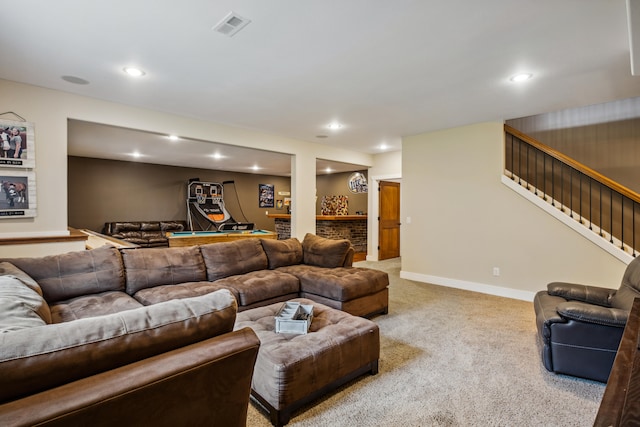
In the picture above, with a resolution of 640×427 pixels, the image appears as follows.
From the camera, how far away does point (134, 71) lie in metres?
3.00

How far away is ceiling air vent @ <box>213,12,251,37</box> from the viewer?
7.00 feet

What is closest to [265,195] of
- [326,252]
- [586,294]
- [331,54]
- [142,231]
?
[142,231]

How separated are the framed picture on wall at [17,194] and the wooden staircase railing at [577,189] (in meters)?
5.83

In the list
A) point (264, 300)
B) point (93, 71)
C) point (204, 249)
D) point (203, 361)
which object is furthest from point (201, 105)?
point (203, 361)

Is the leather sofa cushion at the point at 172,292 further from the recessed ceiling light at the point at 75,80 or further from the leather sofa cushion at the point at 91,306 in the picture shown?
the recessed ceiling light at the point at 75,80

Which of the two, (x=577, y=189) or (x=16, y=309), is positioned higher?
(x=577, y=189)

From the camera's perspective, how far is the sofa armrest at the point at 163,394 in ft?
2.57

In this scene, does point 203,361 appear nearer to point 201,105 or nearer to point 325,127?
point 201,105

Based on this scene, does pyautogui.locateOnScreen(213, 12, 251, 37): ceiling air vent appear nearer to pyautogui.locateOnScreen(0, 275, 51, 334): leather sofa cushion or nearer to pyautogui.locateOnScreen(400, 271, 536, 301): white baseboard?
pyautogui.locateOnScreen(0, 275, 51, 334): leather sofa cushion

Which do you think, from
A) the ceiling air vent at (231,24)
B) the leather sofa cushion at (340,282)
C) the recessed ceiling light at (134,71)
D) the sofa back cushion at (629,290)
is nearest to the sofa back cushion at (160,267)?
the leather sofa cushion at (340,282)

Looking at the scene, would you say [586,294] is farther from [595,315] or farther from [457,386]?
[457,386]

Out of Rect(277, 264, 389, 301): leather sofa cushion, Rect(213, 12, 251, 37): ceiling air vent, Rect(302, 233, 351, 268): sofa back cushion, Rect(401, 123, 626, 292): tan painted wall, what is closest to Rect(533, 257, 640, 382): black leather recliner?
Rect(277, 264, 389, 301): leather sofa cushion

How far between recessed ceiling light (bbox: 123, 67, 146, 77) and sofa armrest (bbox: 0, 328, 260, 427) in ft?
9.38

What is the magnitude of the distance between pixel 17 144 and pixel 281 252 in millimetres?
2980
